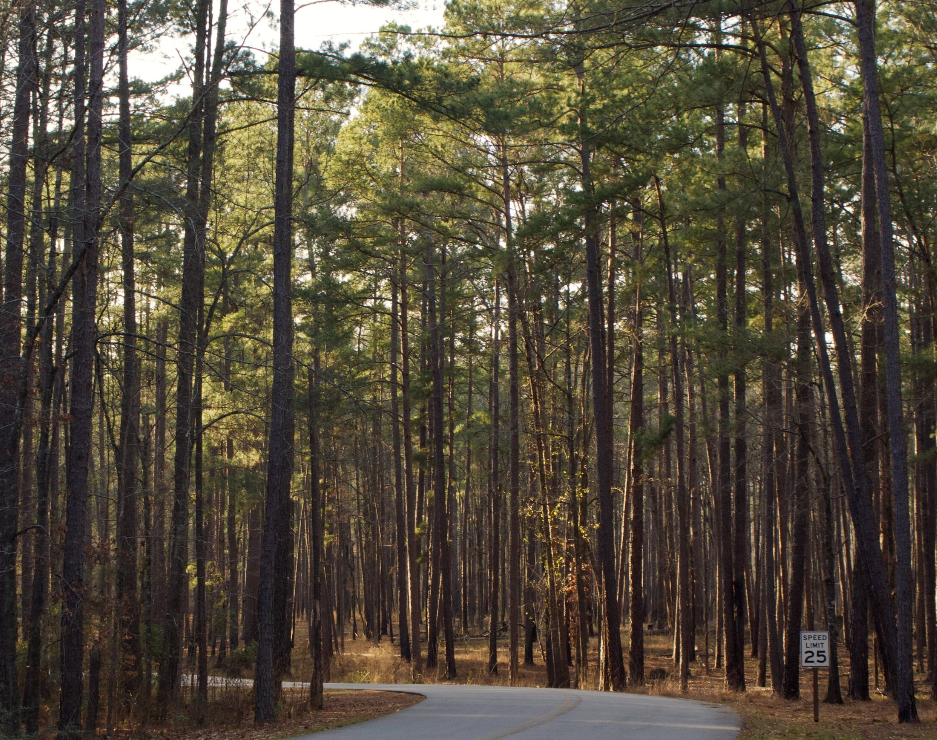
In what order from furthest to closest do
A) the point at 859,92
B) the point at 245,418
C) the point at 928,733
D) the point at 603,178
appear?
the point at 245,418 → the point at 603,178 → the point at 859,92 → the point at 928,733

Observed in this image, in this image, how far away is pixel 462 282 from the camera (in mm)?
28391

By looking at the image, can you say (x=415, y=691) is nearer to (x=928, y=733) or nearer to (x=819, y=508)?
(x=928, y=733)

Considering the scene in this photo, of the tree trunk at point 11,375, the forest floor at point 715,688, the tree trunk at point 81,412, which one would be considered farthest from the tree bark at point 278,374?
the tree trunk at point 11,375

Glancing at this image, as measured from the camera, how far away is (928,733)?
424 inches

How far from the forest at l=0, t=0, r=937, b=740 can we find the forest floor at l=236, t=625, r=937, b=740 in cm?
65

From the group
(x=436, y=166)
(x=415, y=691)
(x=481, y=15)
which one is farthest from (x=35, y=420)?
(x=436, y=166)

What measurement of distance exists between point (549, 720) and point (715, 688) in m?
10.2

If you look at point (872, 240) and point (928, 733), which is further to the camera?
point (872, 240)

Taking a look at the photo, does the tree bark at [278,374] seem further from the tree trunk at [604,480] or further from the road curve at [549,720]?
the tree trunk at [604,480]

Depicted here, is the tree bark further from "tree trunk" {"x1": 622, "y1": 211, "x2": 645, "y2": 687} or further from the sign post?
"tree trunk" {"x1": 622, "y1": 211, "x2": 645, "y2": 687}

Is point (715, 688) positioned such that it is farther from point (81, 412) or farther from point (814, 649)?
point (81, 412)

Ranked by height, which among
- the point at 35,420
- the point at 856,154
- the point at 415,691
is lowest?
the point at 415,691

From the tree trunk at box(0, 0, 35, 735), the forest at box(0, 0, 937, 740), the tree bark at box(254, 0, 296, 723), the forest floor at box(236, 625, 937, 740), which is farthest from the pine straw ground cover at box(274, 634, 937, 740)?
the tree trunk at box(0, 0, 35, 735)

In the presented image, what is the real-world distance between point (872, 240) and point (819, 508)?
1643 cm
